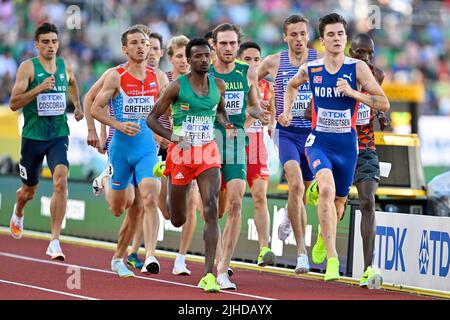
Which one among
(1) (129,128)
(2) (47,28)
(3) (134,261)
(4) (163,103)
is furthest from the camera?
(2) (47,28)

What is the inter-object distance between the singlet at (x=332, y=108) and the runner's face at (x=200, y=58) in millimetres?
1317

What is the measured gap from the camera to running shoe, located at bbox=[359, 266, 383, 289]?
476 inches

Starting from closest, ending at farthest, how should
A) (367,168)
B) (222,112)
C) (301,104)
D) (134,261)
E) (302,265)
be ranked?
(222,112) < (367,168) < (302,265) < (301,104) < (134,261)

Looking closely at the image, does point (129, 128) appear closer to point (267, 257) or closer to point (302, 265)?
point (267, 257)

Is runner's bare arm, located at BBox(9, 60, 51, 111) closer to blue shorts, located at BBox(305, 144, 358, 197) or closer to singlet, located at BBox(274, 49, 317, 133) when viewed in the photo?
singlet, located at BBox(274, 49, 317, 133)

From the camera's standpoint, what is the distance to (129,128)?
13.2 metres

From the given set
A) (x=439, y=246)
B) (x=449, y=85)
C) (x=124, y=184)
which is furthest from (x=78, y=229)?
(x=449, y=85)

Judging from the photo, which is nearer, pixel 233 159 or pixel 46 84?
pixel 233 159

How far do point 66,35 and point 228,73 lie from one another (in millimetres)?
18186

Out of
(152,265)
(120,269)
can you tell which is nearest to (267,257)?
(152,265)

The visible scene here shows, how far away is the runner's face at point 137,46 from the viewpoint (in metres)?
13.6

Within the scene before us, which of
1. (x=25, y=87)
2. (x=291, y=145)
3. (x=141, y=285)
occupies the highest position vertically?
(x=25, y=87)

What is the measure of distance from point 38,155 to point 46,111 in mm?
619

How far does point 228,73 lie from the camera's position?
1302 centimetres
